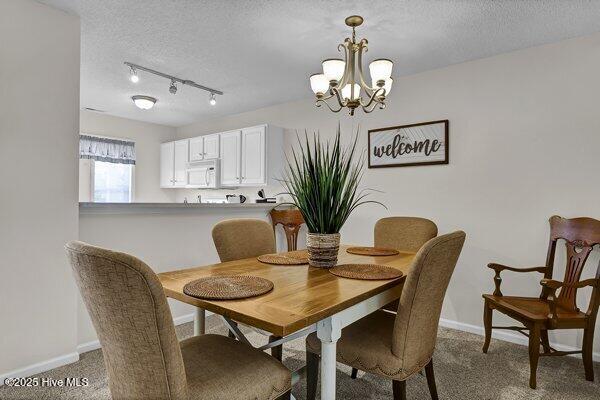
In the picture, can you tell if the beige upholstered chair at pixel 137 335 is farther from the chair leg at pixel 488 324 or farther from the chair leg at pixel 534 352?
the chair leg at pixel 488 324

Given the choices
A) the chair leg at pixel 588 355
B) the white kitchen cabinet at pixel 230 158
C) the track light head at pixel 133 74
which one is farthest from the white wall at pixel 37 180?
the chair leg at pixel 588 355

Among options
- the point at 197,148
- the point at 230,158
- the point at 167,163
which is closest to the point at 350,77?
the point at 230,158

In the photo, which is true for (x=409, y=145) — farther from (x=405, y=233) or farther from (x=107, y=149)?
(x=107, y=149)

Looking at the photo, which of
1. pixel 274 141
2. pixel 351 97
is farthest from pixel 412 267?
pixel 274 141

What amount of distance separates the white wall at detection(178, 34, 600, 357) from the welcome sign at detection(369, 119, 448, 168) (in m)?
0.07

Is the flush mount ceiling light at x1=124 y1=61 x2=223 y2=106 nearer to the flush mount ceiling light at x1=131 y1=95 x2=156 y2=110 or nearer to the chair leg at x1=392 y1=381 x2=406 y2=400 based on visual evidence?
the flush mount ceiling light at x1=131 y1=95 x2=156 y2=110

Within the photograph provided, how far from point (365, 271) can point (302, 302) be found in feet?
1.78

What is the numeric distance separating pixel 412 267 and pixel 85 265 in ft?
3.39

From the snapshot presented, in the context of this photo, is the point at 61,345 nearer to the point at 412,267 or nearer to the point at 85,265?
the point at 85,265

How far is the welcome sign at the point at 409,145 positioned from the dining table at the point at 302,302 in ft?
5.56

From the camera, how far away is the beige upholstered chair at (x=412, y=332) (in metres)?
1.25

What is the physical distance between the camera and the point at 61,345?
220cm

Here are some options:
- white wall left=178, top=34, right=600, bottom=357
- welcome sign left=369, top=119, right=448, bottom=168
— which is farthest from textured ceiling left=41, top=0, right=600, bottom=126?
welcome sign left=369, top=119, right=448, bottom=168

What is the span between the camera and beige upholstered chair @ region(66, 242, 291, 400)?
2.69 ft
